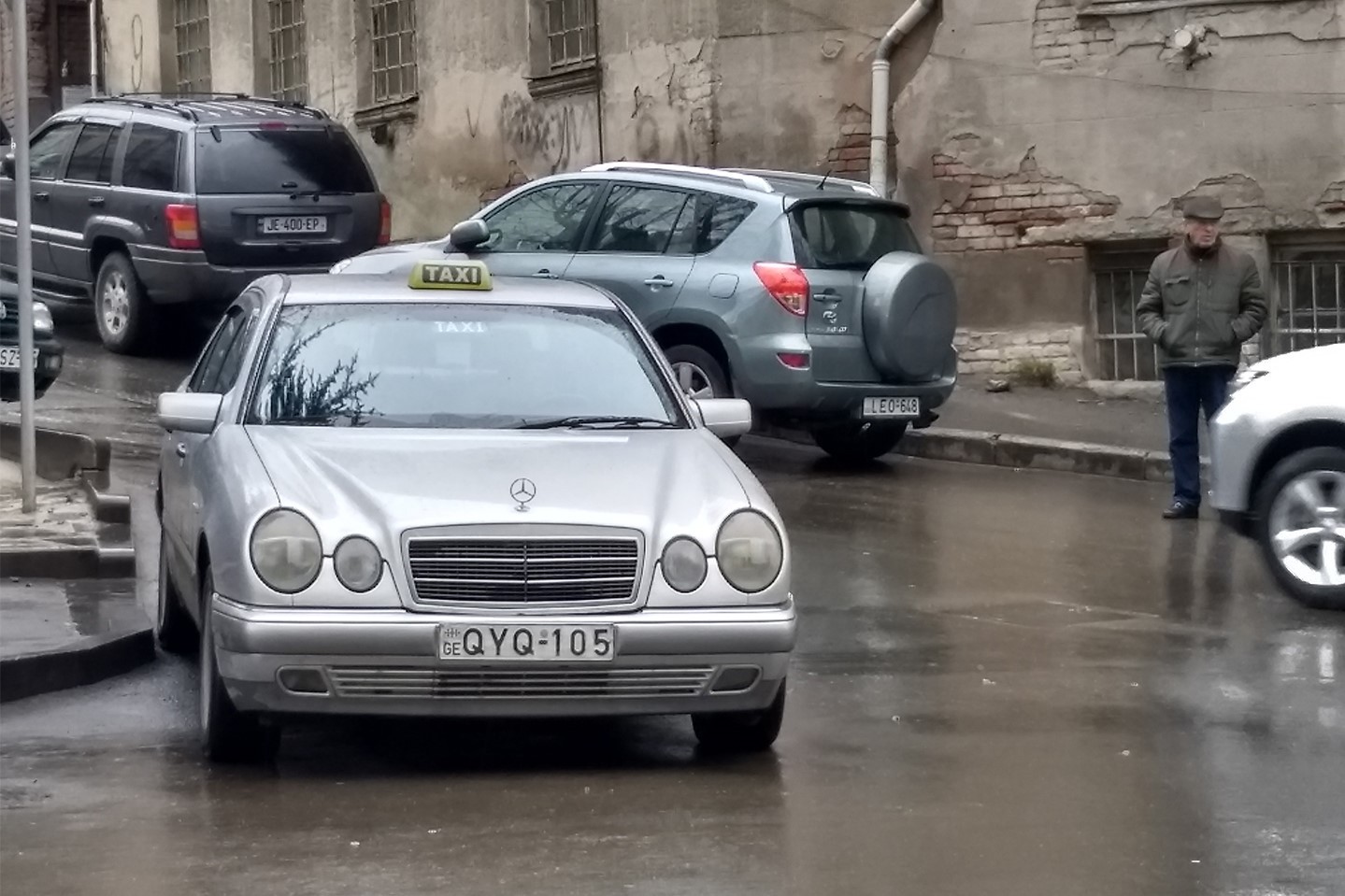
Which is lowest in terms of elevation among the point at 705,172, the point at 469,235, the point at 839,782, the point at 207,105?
the point at 839,782

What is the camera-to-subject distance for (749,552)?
6.84 metres

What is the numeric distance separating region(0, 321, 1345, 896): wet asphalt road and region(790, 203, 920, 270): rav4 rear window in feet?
13.4

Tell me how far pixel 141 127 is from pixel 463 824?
12.6 metres

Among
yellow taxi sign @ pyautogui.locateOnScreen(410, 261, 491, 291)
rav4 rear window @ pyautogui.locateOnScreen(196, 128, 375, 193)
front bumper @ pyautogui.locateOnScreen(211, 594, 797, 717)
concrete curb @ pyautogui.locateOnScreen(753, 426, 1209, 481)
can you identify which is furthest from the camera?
rav4 rear window @ pyautogui.locateOnScreen(196, 128, 375, 193)

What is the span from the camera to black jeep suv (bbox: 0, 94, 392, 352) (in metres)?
17.2

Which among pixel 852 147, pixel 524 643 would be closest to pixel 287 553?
pixel 524 643

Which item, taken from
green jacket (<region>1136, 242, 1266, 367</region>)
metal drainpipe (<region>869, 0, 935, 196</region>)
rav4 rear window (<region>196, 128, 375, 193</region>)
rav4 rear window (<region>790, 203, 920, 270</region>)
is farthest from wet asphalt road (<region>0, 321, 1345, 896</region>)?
metal drainpipe (<region>869, 0, 935, 196</region>)

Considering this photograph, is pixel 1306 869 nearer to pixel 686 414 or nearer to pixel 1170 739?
pixel 1170 739

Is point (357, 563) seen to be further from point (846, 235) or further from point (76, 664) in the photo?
point (846, 235)

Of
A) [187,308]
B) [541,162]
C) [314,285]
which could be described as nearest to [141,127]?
[187,308]

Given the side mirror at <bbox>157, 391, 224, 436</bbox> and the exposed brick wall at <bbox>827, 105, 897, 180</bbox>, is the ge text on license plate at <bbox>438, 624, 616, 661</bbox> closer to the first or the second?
the side mirror at <bbox>157, 391, 224, 436</bbox>

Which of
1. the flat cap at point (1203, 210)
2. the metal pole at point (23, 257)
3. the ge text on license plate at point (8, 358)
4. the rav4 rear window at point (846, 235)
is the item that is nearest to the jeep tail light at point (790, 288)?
the rav4 rear window at point (846, 235)

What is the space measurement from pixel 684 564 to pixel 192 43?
24.0m

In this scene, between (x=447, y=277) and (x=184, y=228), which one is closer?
(x=447, y=277)
